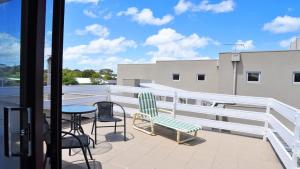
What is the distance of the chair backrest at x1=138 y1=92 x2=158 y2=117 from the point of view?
548cm

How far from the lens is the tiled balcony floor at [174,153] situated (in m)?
3.55

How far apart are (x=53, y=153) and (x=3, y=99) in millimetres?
360

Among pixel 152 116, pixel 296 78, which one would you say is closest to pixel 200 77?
pixel 296 78

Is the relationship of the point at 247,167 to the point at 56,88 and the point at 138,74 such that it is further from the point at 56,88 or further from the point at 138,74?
the point at 138,74

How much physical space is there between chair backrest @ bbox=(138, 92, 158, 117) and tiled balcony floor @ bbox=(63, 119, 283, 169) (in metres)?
0.56

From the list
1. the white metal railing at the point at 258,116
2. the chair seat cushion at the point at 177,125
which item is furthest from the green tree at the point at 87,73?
the chair seat cushion at the point at 177,125

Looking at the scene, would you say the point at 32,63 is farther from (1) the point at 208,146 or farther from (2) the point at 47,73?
(1) the point at 208,146

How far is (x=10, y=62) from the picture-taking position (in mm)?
1122

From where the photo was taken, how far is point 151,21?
67.6 ft

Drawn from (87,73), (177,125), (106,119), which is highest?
(87,73)

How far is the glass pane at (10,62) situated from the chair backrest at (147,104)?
14.2 ft

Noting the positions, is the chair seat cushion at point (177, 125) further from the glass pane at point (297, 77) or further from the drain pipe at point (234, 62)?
the glass pane at point (297, 77)

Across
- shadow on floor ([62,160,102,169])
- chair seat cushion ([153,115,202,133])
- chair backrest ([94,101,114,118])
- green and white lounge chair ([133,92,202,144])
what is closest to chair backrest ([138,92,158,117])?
green and white lounge chair ([133,92,202,144])

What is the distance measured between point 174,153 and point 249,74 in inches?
412
